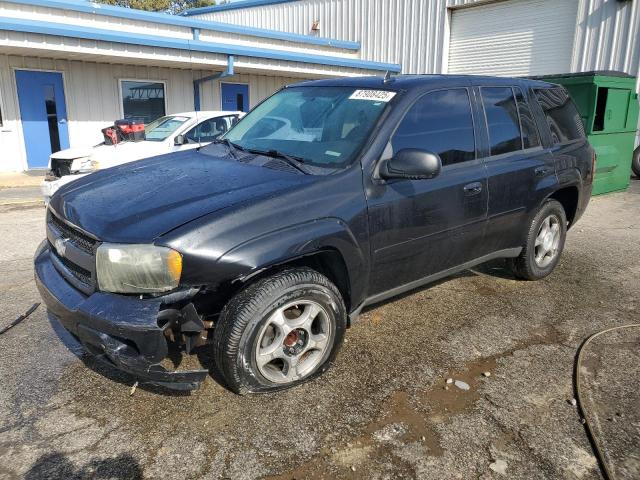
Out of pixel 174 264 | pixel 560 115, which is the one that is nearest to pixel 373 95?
pixel 174 264

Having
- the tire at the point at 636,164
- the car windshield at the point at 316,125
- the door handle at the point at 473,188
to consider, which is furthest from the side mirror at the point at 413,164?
the tire at the point at 636,164

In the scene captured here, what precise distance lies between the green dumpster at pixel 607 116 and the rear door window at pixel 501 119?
17.2 feet

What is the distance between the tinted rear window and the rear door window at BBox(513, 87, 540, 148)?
276 mm

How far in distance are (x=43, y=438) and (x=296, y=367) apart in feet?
4.44

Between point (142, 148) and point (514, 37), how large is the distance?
11559 mm

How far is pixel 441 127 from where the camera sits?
3643 millimetres

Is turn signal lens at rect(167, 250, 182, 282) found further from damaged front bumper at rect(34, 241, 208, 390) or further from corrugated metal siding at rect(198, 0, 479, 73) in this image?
corrugated metal siding at rect(198, 0, 479, 73)

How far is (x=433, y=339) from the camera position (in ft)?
12.4

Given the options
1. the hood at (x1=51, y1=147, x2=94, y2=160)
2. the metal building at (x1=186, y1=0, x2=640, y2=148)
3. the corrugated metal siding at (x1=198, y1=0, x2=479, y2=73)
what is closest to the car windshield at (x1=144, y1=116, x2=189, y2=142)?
the hood at (x1=51, y1=147, x2=94, y2=160)

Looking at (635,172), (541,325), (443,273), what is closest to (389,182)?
(443,273)

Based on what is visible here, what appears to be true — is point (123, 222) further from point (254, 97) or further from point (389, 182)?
point (254, 97)

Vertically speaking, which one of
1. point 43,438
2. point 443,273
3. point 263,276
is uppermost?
point 263,276

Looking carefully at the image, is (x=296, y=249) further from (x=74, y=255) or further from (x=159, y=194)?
(x=74, y=255)

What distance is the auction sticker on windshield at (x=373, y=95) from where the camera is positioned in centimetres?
347
